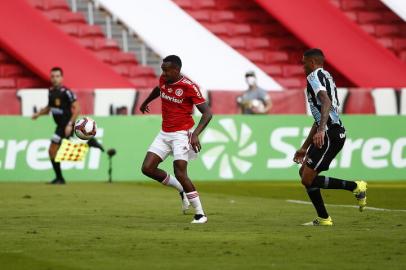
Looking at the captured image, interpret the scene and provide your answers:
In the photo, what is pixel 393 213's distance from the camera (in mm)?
14398

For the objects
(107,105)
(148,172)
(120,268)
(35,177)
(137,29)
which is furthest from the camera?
(137,29)

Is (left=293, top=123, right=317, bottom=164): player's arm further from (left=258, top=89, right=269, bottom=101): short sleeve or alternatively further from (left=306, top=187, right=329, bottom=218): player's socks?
(left=258, top=89, right=269, bottom=101): short sleeve

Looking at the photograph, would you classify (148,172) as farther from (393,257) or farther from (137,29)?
(137,29)

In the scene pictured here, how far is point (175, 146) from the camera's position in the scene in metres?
13.5

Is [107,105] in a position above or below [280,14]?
below

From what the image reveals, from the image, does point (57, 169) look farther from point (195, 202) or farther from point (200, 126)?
point (200, 126)

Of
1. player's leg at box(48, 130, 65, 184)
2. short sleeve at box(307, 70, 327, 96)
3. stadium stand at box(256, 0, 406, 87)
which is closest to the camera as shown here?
short sleeve at box(307, 70, 327, 96)

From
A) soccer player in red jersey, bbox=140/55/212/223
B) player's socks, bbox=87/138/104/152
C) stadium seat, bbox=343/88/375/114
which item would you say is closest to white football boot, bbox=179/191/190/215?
soccer player in red jersey, bbox=140/55/212/223

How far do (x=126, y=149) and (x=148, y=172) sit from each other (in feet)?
28.9

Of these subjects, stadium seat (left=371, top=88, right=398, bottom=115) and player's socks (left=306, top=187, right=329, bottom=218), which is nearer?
player's socks (left=306, top=187, right=329, bottom=218)

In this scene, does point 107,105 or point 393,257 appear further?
point 107,105

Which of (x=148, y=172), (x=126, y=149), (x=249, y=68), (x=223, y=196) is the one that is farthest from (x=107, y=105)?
(x=148, y=172)

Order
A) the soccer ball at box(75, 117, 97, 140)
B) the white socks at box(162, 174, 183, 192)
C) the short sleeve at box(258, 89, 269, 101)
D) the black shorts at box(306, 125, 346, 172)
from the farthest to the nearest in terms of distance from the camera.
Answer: the short sleeve at box(258, 89, 269, 101), the soccer ball at box(75, 117, 97, 140), the white socks at box(162, 174, 183, 192), the black shorts at box(306, 125, 346, 172)

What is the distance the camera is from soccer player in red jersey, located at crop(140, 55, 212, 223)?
13.1m
